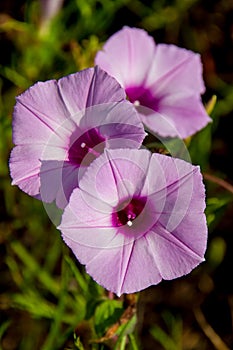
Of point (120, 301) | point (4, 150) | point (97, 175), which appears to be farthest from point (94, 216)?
point (4, 150)

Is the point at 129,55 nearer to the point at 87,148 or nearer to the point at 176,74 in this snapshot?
the point at 176,74

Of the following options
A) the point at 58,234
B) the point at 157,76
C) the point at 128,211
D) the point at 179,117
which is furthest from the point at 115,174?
the point at 58,234

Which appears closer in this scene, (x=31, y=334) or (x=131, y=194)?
(x=131, y=194)

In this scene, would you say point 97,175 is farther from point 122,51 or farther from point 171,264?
point 122,51

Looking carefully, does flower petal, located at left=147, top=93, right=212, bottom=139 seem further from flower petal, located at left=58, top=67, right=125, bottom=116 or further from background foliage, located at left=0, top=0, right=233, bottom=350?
background foliage, located at left=0, top=0, right=233, bottom=350

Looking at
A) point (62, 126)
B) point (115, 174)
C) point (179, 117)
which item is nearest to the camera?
point (115, 174)

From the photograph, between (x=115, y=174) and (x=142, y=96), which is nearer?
(x=115, y=174)
